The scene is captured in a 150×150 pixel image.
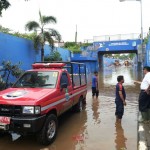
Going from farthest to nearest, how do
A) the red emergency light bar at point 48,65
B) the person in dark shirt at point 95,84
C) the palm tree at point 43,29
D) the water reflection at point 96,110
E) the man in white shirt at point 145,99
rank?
1. the palm tree at point 43,29
2. the person in dark shirt at point 95,84
3. the water reflection at point 96,110
4. the red emergency light bar at point 48,65
5. the man in white shirt at point 145,99

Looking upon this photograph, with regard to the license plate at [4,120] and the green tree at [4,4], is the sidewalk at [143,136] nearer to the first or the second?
the license plate at [4,120]

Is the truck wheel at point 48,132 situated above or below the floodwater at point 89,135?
above

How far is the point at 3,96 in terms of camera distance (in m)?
6.70

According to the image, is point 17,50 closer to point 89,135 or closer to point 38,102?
point 89,135

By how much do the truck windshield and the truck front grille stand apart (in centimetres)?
154

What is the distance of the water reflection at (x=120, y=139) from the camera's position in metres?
6.57

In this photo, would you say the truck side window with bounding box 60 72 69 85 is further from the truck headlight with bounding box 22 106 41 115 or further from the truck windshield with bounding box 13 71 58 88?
the truck headlight with bounding box 22 106 41 115

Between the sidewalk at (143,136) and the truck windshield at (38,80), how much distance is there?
108 inches

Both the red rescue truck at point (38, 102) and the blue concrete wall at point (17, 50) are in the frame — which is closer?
the red rescue truck at point (38, 102)

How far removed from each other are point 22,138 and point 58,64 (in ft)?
A: 8.93

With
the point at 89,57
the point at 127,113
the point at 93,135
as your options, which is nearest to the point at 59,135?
the point at 93,135

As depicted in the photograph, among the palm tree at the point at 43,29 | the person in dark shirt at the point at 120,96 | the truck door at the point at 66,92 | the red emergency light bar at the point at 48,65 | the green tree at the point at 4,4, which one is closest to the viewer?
the truck door at the point at 66,92

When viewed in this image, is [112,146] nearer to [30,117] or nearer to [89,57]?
[30,117]

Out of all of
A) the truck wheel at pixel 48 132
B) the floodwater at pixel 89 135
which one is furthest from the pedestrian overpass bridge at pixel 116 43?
the truck wheel at pixel 48 132
